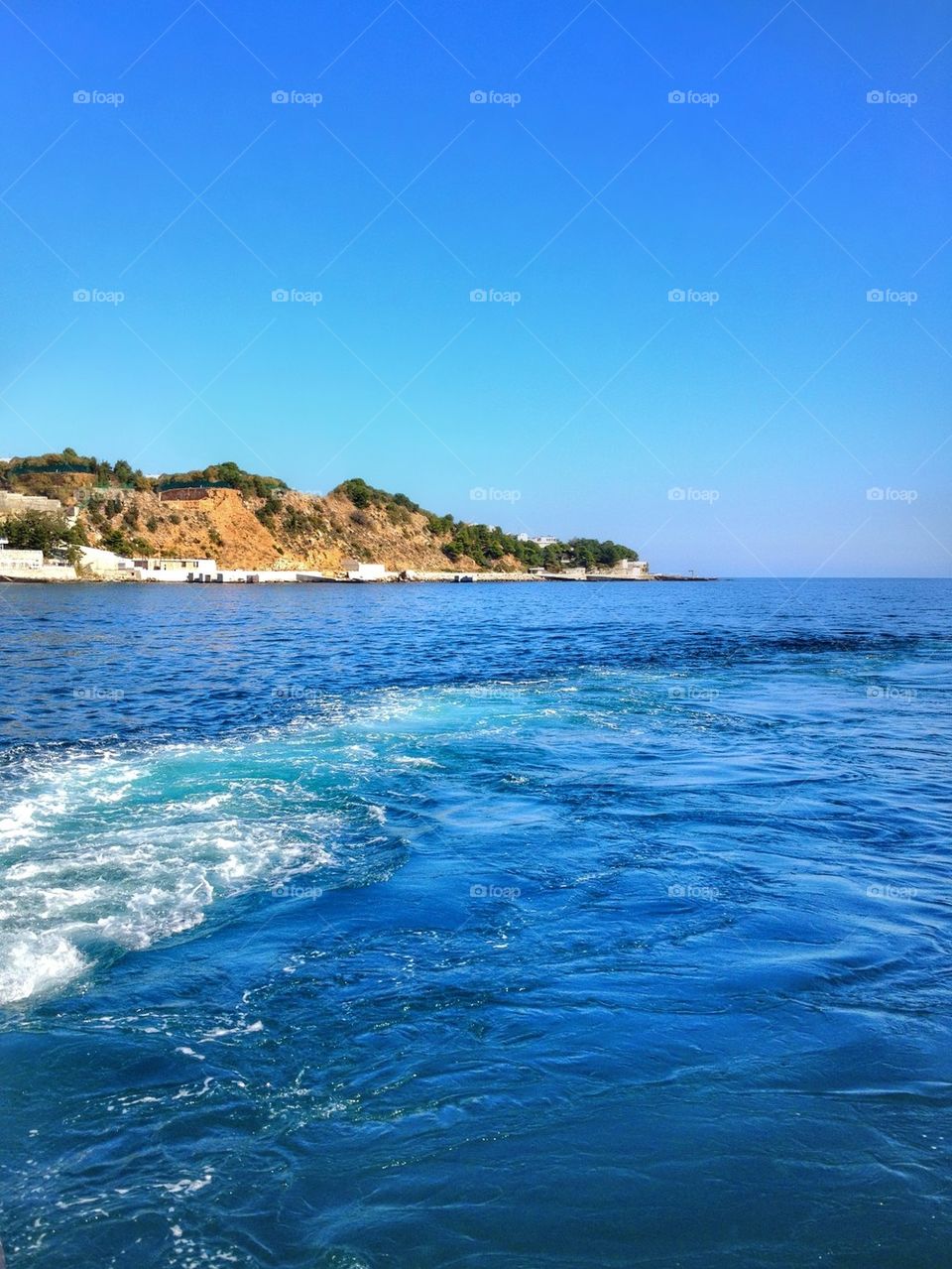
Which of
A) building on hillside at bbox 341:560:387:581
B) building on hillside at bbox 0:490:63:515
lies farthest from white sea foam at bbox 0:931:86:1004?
building on hillside at bbox 341:560:387:581

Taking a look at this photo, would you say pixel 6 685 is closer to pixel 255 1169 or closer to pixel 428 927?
pixel 428 927

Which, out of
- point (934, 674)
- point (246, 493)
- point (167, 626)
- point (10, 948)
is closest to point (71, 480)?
point (246, 493)

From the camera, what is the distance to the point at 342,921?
7918 millimetres

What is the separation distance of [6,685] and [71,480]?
149 meters

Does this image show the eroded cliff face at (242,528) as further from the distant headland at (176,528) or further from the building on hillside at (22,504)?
the building on hillside at (22,504)
